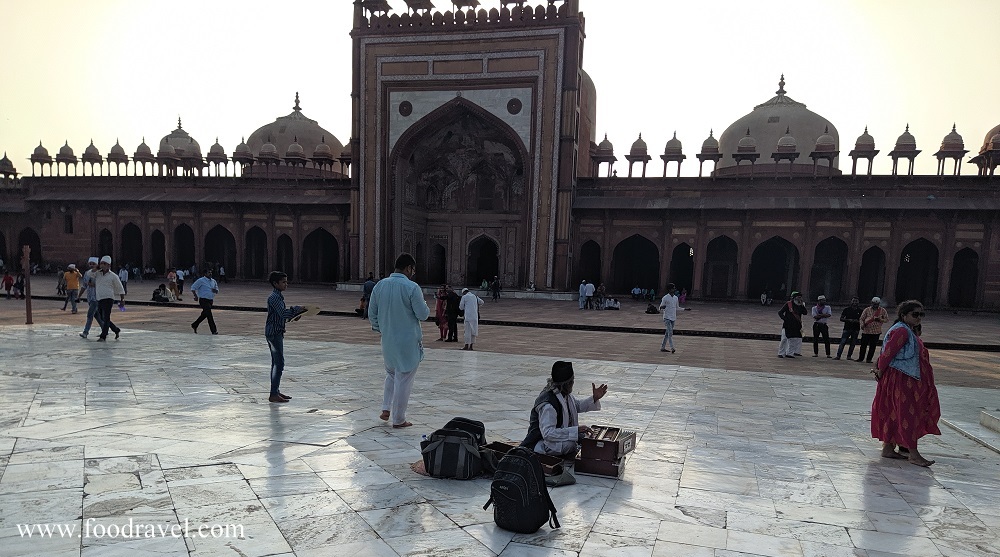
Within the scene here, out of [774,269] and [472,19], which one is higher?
[472,19]

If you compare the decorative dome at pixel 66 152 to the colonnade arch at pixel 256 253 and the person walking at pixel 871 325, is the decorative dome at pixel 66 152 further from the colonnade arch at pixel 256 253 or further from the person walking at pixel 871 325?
the person walking at pixel 871 325

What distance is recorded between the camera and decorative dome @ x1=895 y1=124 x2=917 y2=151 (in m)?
28.4

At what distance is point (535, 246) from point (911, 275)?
747 inches

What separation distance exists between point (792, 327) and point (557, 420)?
9.47 meters

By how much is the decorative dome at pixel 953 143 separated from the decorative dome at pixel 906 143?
4.85ft

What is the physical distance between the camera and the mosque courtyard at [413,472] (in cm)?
316

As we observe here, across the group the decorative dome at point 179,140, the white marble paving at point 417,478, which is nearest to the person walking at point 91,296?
the white marble paving at point 417,478

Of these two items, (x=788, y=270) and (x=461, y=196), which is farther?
(x=461, y=196)

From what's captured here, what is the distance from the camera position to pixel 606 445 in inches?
164

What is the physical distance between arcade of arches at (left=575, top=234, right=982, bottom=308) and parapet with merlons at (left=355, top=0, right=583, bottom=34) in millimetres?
11474

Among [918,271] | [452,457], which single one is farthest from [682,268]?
[452,457]

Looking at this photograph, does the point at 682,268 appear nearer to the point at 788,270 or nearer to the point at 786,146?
the point at 788,270

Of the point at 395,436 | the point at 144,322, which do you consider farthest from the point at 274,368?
the point at 144,322

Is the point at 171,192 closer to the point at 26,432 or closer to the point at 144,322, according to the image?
the point at 144,322
